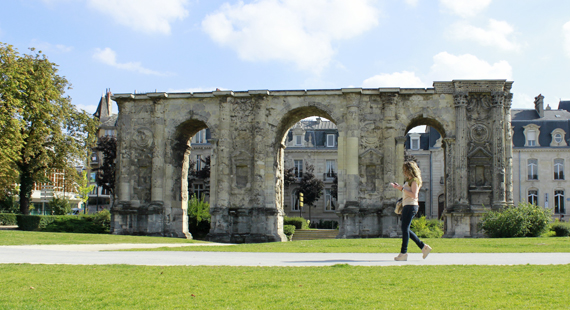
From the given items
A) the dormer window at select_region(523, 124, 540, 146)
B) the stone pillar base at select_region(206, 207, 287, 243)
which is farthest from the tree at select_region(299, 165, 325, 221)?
the stone pillar base at select_region(206, 207, 287, 243)

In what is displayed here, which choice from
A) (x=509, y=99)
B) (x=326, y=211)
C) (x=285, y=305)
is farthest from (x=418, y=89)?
(x=326, y=211)

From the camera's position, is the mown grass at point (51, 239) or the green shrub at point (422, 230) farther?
the green shrub at point (422, 230)

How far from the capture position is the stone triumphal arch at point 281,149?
2911 centimetres

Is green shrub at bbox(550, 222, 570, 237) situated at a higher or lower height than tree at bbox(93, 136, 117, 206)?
lower

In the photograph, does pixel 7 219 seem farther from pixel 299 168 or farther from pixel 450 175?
pixel 450 175

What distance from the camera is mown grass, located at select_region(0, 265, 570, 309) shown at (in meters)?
6.29

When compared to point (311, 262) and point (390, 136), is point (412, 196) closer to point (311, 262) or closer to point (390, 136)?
point (311, 262)

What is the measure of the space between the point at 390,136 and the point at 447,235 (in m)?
5.79

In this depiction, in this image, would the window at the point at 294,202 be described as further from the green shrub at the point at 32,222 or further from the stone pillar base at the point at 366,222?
the stone pillar base at the point at 366,222

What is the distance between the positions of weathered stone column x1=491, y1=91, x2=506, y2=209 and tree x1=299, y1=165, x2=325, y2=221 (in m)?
25.4

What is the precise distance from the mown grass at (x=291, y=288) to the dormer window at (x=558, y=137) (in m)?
46.1

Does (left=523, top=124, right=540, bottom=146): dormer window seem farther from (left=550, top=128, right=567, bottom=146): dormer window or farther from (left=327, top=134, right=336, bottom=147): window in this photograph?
(left=327, top=134, right=336, bottom=147): window

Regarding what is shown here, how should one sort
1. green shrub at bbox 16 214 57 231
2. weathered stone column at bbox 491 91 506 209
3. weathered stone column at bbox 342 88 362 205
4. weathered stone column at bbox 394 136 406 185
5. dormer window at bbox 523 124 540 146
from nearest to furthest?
weathered stone column at bbox 491 91 506 209
weathered stone column at bbox 394 136 406 185
weathered stone column at bbox 342 88 362 205
green shrub at bbox 16 214 57 231
dormer window at bbox 523 124 540 146

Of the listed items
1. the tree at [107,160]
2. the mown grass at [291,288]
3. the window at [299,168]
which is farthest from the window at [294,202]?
the mown grass at [291,288]
